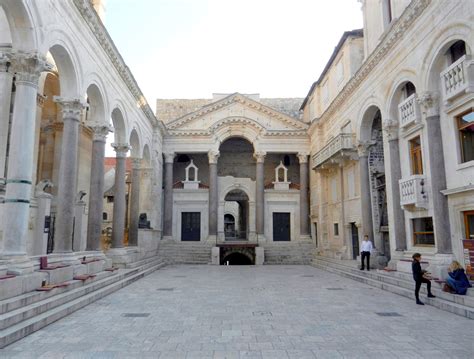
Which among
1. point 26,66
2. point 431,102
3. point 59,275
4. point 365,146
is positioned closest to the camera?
point 26,66

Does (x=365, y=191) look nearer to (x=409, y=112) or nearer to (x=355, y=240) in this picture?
(x=355, y=240)

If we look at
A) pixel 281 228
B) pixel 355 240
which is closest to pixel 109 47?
pixel 355 240

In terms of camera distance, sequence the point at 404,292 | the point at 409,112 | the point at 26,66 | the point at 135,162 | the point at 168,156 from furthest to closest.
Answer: the point at 168,156 → the point at 135,162 → the point at 409,112 → the point at 404,292 → the point at 26,66

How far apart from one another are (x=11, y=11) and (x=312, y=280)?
13.2m

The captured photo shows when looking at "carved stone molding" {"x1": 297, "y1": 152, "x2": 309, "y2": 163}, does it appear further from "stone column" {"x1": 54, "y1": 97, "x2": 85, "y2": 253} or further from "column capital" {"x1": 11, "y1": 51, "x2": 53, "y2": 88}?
"column capital" {"x1": 11, "y1": 51, "x2": 53, "y2": 88}

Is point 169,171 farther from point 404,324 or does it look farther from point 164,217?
point 404,324

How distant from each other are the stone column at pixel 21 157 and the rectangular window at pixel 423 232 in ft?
39.9

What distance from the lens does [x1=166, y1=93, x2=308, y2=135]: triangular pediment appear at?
26.4 m

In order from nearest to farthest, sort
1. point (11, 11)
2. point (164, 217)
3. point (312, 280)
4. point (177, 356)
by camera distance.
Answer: point (177, 356) < point (11, 11) < point (312, 280) < point (164, 217)

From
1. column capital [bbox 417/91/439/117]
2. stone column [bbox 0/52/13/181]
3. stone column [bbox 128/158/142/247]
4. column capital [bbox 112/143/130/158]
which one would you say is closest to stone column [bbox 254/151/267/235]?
stone column [bbox 128/158/142/247]

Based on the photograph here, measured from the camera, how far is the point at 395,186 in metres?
14.3

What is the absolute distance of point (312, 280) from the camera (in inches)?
588

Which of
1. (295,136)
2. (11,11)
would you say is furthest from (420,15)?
(295,136)

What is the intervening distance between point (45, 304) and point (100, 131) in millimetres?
8276
